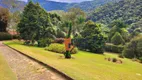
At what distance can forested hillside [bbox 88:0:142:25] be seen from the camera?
8167 centimetres

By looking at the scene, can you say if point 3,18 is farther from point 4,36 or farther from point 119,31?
point 119,31

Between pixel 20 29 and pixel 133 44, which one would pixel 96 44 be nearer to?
pixel 133 44

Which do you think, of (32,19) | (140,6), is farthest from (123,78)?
(140,6)

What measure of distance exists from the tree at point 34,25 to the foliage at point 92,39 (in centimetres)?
629

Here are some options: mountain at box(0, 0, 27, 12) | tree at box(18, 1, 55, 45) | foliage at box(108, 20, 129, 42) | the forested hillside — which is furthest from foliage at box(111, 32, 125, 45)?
tree at box(18, 1, 55, 45)

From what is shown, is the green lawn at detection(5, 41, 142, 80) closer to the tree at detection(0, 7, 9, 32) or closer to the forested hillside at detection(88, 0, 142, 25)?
the tree at detection(0, 7, 9, 32)

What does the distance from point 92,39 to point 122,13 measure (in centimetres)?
5908

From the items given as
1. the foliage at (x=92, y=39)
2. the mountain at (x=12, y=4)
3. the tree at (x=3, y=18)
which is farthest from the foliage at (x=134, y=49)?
the tree at (x=3, y=18)

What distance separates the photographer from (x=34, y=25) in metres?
30.2

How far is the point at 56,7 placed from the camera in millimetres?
192000

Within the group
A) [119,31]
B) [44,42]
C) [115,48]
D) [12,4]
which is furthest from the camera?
[119,31]

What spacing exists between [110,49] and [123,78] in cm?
3939

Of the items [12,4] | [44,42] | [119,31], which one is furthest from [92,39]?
[119,31]

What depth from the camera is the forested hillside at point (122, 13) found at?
81.7 metres
